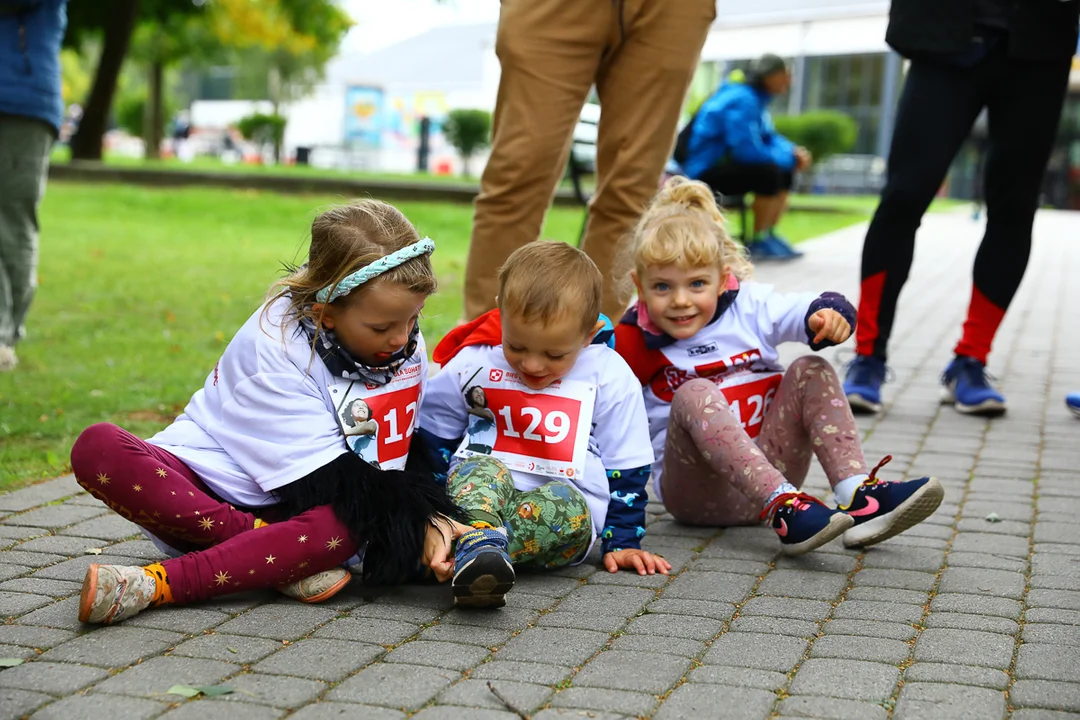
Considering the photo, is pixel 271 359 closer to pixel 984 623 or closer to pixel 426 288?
pixel 426 288

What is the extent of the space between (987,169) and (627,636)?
3.11m

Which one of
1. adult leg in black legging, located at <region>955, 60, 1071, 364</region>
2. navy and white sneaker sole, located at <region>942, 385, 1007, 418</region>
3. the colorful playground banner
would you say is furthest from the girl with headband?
the colorful playground banner

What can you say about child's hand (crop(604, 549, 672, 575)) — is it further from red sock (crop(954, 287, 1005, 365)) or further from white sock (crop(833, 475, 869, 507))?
red sock (crop(954, 287, 1005, 365))

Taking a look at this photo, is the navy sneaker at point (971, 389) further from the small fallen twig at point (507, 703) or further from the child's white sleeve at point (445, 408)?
the small fallen twig at point (507, 703)

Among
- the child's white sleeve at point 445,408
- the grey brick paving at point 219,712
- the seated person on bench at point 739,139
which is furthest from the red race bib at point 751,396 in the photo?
the seated person on bench at point 739,139

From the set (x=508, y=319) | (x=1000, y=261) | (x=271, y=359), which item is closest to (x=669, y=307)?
(x=508, y=319)

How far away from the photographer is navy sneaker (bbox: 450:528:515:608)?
266 centimetres

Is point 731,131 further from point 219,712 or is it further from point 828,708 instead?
point 219,712

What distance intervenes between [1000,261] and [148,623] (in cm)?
370

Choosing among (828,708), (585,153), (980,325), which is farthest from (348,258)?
A: (585,153)

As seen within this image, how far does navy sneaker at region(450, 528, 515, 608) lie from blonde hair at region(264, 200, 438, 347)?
598 mm

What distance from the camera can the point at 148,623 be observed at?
263cm

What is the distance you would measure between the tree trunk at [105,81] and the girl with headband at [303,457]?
21.6 m

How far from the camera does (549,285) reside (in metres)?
3.02
